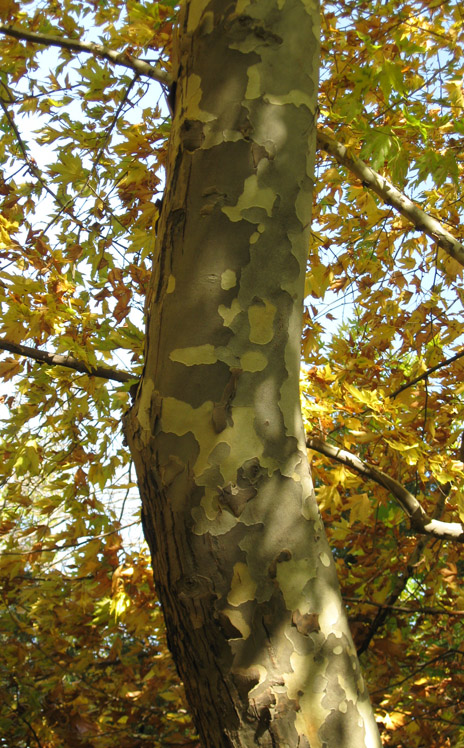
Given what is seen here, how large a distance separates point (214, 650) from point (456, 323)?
216 centimetres

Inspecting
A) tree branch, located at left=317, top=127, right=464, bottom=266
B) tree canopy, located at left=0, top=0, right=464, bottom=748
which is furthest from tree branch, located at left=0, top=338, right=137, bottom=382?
tree branch, located at left=317, top=127, right=464, bottom=266

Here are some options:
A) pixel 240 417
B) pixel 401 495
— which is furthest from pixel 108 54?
pixel 401 495

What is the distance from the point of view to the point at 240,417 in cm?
104

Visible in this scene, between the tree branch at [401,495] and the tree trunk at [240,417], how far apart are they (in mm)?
811

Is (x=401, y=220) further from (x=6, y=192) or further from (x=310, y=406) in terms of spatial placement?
(x=6, y=192)

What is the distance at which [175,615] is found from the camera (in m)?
1.02

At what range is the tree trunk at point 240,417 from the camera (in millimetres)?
967

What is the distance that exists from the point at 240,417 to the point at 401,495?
3.58 feet

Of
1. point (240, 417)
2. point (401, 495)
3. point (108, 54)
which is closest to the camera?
point (240, 417)

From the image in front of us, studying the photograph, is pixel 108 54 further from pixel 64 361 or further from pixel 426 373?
pixel 426 373

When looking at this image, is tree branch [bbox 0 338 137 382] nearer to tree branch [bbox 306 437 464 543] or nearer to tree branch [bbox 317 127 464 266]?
tree branch [bbox 306 437 464 543]

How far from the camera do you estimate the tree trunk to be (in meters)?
0.97

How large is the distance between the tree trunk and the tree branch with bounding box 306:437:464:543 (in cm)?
81

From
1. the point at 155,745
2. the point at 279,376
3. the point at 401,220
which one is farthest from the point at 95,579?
the point at 401,220
